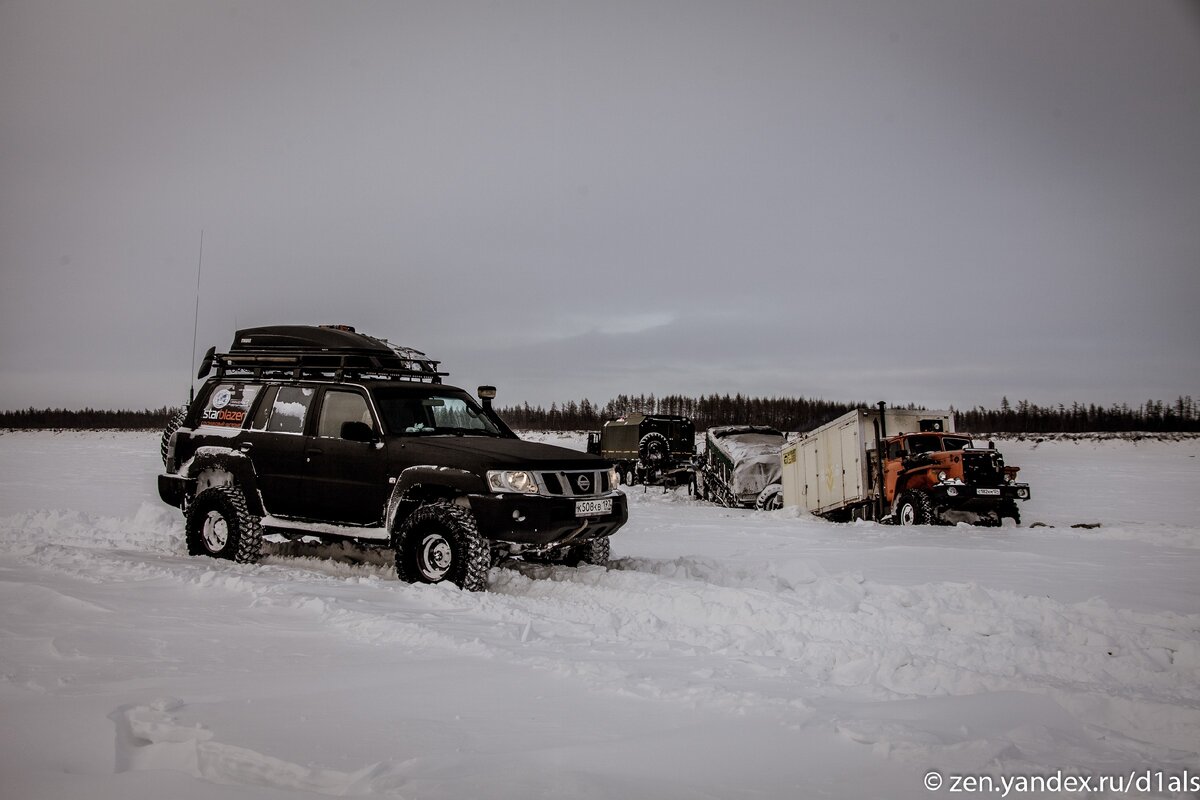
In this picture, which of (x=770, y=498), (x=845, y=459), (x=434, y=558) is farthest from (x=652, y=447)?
(x=434, y=558)

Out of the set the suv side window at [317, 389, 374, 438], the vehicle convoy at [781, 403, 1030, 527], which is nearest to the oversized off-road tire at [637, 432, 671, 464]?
the vehicle convoy at [781, 403, 1030, 527]

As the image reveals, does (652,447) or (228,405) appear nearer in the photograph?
(228,405)

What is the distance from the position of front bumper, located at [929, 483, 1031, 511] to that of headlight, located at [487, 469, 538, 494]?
421 inches

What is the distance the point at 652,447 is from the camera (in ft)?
90.4

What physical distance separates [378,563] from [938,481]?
1121cm

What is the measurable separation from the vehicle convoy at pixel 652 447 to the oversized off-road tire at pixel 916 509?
10557mm

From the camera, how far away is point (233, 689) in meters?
4.02

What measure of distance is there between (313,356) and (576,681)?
5.55 m

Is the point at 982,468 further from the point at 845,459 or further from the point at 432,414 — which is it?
the point at 432,414

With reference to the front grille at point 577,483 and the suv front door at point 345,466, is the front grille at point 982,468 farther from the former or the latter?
the suv front door at point 345,466

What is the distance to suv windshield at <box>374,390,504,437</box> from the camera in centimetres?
795

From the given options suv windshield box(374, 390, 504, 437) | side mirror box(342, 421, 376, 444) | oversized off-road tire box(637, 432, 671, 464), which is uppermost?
oversized off-road tire box(637, 432, 671, 464)

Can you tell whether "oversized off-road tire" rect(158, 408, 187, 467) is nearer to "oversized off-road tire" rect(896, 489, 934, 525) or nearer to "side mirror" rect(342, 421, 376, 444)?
"side mirror" rect(342, 421, 376, 444)

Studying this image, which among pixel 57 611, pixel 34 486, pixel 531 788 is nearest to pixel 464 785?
pixel 531 788
